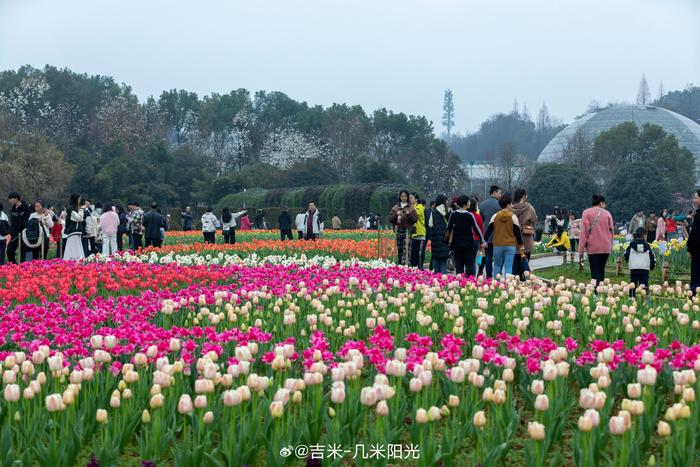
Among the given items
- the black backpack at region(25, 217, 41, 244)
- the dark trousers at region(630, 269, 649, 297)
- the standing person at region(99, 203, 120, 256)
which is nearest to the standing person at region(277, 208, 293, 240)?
the standing person at region(99, 203, 120, 256)

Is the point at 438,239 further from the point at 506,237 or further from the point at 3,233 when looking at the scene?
the point at 3,233

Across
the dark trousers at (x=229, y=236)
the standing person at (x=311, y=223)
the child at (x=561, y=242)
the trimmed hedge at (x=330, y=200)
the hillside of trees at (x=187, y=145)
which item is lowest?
the child at (x=561, y=242)

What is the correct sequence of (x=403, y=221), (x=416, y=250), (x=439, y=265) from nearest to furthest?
(x=439, y=265) → (x=403, y=221) → (x=416, y=250)

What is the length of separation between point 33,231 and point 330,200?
30740 mm

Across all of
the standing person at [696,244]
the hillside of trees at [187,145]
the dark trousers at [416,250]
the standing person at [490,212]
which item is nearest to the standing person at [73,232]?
the dark trousers at [416,250]

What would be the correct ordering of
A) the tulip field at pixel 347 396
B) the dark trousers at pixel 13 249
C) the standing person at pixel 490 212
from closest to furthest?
the tulip field at pixel 347 396
the standing person at pixel 490 212
the dark trousers at pixel 13 249

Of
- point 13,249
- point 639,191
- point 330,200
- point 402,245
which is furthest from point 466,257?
point 639,191

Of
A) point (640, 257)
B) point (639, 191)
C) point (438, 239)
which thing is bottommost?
point (640, 257)

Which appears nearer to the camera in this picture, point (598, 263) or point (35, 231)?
point (598, 263)

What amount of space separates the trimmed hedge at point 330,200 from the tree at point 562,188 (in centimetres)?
1769

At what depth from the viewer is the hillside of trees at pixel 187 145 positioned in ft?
170

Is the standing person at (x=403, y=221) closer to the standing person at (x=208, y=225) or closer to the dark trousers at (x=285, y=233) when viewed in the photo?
the standing person at (x=208, y=225)

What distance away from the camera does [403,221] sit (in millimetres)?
16266

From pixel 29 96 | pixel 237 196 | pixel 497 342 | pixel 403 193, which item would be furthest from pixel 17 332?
pixel 29 96
